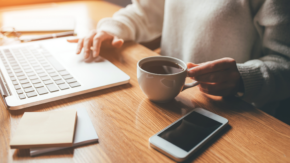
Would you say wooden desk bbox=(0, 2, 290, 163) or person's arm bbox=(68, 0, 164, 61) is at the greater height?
person's arm bbox=(68, 0, 164, 61)

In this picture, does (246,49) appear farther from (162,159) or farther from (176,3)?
(162,159)

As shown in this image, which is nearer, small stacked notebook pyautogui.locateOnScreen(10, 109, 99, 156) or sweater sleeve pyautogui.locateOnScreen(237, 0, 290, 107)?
small stacked notebook pyautogui.locateOnScreen(10, 109, 99, 156)

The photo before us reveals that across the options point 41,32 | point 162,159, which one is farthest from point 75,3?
point 162,159

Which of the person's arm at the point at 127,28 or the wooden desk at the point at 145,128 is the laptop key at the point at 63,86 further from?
the person's arm at the point at 127,28

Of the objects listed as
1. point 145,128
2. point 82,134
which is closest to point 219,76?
point 145,128

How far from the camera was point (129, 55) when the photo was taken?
2.38 ft

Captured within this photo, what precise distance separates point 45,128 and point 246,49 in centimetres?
74

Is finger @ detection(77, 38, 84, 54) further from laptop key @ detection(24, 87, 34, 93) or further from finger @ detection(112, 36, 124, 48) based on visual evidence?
laptop key @ detection(24, 87, 34, 93)

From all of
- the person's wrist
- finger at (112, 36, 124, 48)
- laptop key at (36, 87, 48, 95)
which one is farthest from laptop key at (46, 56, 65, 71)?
the person's wrist

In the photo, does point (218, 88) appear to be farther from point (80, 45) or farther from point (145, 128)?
point (80, 45)

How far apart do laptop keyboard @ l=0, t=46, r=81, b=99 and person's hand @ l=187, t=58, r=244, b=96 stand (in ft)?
1.00

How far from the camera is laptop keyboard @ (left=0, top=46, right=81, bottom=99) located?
1.54 feet

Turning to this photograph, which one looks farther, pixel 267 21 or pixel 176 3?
pixel 176 3

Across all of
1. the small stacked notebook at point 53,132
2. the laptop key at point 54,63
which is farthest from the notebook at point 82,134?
the laptop key at point 54,63
